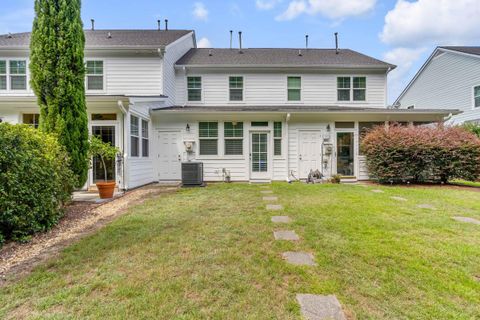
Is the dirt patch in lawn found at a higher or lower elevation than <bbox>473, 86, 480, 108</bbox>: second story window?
lower

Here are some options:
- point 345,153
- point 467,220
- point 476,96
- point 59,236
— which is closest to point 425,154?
point 345,153

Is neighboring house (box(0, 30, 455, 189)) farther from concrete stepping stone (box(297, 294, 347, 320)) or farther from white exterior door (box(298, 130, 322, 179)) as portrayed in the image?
concrete stepping stone (box(297, 294, 347, 320))

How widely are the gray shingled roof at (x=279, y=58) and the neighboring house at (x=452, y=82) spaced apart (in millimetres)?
5279

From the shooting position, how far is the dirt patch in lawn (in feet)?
9.05

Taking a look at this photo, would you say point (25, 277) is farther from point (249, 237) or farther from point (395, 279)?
point (395, 279)

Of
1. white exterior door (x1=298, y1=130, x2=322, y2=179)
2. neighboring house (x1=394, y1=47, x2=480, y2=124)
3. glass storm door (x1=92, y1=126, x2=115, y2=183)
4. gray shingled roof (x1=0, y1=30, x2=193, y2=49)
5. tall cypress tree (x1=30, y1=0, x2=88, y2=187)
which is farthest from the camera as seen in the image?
neighboring house (x1=394, y1=47, x2=480, y2=124)

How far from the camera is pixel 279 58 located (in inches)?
480

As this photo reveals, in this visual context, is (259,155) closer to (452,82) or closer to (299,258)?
(299,258)

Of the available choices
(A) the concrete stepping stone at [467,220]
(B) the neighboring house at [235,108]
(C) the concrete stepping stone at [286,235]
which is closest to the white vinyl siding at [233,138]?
(B) the neighboring house at [235,108]

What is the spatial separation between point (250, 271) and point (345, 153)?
28.7 ft

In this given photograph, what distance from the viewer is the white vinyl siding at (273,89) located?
36.8ft

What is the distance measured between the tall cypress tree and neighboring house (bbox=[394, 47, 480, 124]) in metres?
14.7

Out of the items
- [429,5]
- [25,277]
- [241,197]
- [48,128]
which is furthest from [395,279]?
[429,5]

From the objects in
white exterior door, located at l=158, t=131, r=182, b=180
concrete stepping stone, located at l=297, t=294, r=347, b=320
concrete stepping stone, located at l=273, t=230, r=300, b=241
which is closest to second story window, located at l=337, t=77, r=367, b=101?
white exterior door, located at l=158, t=131, r=182, b=180
